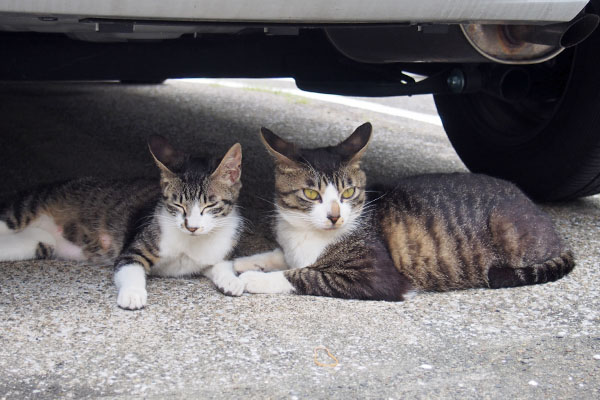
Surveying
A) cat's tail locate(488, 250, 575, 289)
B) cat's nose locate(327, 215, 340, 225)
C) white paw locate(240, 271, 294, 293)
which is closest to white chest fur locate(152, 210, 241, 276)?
white paw locate(240, 271, 294, 293)

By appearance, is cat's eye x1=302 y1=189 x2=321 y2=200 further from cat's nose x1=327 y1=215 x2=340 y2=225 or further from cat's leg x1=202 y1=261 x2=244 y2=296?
cat's leg x1=202 y1=261 x2=244 y2=296

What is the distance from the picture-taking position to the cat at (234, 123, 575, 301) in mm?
3191

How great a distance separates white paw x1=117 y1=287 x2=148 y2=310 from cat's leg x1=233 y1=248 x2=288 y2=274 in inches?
26.2

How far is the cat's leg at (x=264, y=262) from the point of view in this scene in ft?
11.3

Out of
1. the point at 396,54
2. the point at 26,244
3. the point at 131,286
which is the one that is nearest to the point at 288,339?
the point at 131,286

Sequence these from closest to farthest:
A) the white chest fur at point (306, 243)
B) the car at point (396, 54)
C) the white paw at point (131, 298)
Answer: the car at point (396, 54)
the white paw at point (131, 298)
the white chest fur at point (306, 243)

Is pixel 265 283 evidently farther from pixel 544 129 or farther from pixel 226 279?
pixel 544 129

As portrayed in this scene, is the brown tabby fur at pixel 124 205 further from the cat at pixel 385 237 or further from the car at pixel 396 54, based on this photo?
the car at pixel 396 54

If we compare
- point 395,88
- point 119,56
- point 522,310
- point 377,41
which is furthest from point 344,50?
point 522,310

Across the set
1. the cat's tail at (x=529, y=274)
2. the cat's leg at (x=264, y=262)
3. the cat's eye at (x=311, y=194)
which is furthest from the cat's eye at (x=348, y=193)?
the cat's tail at (x=529, y=274)

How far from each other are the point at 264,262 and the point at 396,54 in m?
1.15

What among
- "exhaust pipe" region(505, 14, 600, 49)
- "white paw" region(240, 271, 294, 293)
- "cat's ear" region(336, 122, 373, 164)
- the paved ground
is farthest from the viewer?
"cat's ear" region(336, 122, 373, 164)

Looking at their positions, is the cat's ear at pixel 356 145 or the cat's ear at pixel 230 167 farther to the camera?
the cat's ear at pixel 356 145

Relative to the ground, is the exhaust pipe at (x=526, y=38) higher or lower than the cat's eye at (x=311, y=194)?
higher
